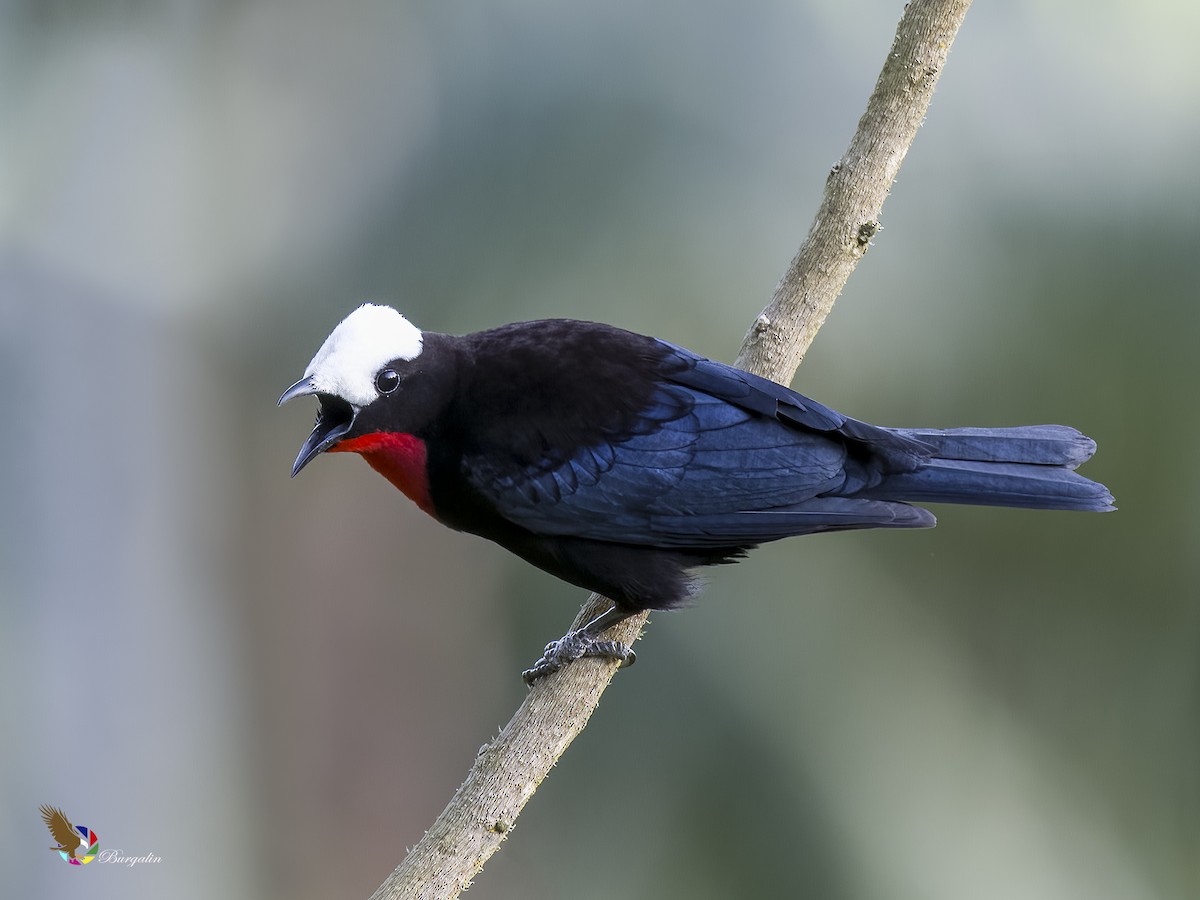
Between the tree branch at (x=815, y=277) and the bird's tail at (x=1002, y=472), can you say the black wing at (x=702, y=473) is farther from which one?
Answer: the tree branch at (x=815, y=277)

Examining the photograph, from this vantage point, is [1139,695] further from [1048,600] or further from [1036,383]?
[1036,383]

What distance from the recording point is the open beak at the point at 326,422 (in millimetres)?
1444

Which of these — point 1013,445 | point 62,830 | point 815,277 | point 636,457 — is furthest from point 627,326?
point 62,830

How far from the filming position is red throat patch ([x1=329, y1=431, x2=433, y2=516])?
152 cm

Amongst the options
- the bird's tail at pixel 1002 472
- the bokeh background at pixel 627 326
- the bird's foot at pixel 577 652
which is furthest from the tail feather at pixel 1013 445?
the bokeh background at pixel 627 326

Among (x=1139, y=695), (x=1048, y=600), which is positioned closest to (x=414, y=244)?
(x=1048, y=600)

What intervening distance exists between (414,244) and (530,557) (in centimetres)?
122

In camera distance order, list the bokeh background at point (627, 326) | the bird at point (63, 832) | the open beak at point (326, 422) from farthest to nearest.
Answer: the bokeh background at point (627, 326)
the bird at point (63, 832)
the open beak at point (326, 422)

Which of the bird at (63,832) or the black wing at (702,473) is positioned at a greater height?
the black wing at (702,473)

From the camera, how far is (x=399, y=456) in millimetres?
1566

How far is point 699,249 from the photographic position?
2.61 metres

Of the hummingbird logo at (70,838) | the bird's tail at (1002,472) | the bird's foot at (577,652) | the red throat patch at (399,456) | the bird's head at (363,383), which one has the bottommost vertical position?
the hummingbird logo at (70,838)

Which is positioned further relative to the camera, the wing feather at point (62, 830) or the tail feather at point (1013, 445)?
the wing feather at point (62, 830)

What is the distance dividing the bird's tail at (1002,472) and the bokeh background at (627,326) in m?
1.04
